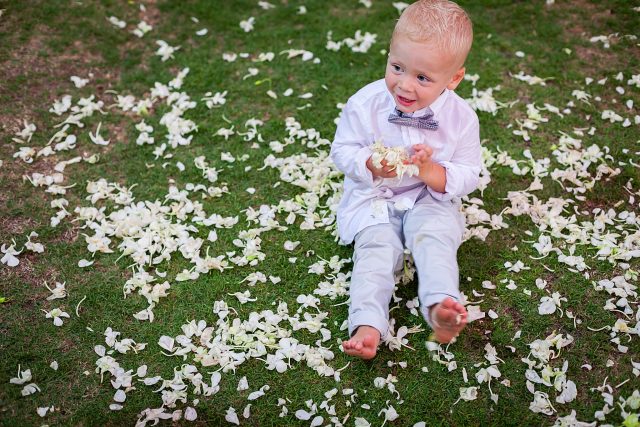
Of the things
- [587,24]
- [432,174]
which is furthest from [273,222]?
[587,24]

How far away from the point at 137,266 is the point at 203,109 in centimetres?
158

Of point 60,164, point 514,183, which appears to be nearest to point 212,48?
point 60,164

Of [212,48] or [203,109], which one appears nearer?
[203,109]

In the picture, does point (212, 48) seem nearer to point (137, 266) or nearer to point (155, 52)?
point (155, 52)

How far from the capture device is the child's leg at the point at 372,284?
3170 mm

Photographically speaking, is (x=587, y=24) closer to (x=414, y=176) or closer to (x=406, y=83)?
(x=414, y=176)

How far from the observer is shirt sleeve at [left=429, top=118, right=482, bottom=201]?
3.48 meters

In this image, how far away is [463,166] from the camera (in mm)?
3525

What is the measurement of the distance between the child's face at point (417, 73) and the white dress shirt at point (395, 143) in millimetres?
178

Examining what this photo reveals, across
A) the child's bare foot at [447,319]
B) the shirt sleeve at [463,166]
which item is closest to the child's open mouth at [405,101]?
the shirt sleeve at [463,166]

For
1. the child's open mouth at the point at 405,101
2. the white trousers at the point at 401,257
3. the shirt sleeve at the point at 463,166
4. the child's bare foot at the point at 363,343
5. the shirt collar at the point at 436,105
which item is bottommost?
the child's bare foot at the point at 363,343

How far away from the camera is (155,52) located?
5344mm

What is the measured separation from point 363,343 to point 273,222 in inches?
48.0

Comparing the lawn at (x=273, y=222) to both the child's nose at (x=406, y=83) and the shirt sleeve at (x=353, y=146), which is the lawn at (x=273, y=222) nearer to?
the shirt sleeve at (x=353, y=146)
